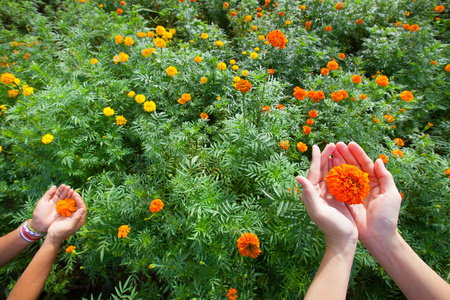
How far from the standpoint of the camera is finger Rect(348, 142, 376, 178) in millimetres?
1497

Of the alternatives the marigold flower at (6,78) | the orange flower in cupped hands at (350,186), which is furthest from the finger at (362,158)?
the marigold flower at (6,78)

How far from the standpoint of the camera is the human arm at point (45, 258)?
1.39 meters

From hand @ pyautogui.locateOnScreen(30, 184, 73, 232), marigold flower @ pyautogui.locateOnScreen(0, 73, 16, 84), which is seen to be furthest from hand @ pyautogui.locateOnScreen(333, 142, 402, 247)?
marigold flower @ pyautogui.locateOnScreen(0, 73, 16, 84)

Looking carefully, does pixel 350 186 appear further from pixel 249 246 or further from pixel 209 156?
pixel 209 156

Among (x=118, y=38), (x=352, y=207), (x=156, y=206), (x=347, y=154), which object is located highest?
Answer: (x=118, y=38)

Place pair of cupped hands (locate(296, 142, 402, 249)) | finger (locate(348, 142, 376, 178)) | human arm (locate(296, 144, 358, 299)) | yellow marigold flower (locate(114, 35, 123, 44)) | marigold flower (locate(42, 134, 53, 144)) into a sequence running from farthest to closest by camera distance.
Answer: yellow marigold flower (locate(114, 35, 123, 44))
marigold flower (locate(42, 134, 53, 144))
finger (locate(348, 142, 376, 178))
pair of cupped hands (locate(296, 142, 402, 249))
human arm (locate(296, 144, 358, 299))

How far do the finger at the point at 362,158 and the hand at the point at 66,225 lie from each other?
6.97 feet

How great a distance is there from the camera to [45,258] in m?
1.49

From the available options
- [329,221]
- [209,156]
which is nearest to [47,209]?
[209,156]

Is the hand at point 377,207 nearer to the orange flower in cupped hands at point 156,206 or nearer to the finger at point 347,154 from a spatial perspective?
the finger at point 347,154

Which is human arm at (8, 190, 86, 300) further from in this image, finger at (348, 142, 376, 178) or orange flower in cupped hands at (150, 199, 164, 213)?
finger at (348, 142, 376, 178)

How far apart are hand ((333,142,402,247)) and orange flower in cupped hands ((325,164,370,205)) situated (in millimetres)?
241

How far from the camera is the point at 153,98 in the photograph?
2594mm

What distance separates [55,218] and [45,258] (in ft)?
1.04
